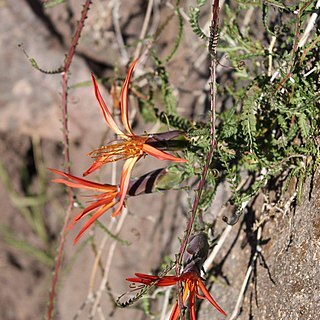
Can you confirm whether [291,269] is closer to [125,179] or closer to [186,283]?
[186,283]

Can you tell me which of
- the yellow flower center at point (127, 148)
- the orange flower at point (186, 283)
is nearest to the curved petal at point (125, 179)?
the yellow flower center at point (127, 148)

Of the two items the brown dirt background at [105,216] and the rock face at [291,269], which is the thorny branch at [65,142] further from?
the rock face at [291,269]

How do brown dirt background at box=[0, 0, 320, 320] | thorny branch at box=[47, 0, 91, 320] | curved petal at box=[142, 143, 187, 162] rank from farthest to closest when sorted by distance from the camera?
thorny branch at box=[47, 0, 91, 320] < brown dirt background at box=[0, 0, 320, 320] < curved petal at box=[142, 143, 187, 162]

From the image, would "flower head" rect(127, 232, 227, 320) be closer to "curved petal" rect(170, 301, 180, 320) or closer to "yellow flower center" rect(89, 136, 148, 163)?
"curved petal" rect(170, 301, 180, 320)

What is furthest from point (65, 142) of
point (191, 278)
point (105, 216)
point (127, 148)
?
point (105, 216)

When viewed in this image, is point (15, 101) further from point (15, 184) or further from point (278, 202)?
point (278, 202)

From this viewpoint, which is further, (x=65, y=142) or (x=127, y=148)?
(x=65, y=142)

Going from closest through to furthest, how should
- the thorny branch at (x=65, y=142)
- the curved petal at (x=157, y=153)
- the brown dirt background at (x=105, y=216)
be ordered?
the curved petal at (x=157, y=153)
the brown dirt background at (x=105, y=216)
the thorny branch at (x=65, y=142)

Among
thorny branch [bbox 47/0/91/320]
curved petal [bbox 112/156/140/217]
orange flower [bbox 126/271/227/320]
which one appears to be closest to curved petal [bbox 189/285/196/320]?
orange flower [bbox 126/271/227/320]
